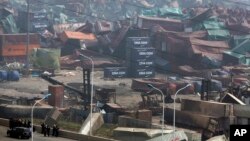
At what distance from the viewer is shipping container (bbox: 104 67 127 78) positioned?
8281cm

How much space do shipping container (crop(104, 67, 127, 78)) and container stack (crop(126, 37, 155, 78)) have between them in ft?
3.66

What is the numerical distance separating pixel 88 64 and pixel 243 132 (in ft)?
243

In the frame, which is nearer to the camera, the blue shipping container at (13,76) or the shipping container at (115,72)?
the blue shipping container at (13,76)

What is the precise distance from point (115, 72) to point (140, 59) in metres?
4.76

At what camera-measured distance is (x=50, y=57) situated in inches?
3398

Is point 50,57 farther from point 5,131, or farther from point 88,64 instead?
point 5,131

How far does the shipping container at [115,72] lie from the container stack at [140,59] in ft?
3.66

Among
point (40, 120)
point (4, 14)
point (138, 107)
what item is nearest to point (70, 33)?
point (4, 14)

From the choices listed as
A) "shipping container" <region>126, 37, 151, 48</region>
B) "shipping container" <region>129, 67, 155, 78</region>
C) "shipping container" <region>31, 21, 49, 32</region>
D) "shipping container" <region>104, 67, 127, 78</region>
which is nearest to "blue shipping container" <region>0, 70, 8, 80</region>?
"shipping container" <region>104, 67, 127, 78</region>

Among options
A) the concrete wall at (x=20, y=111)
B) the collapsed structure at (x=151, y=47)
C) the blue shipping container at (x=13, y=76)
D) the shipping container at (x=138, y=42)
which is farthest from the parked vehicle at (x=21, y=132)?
the shipping container at (x=138, y=42)

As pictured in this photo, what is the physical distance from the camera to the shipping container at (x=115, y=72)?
82812mm

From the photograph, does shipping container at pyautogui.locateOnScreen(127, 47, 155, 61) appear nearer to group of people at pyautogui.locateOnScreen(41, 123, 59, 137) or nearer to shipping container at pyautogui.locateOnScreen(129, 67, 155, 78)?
shipping container at pyautogui.locateOnScreen(129, 67, 155, 78)

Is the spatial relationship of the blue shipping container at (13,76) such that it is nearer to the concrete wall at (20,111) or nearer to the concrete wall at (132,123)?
the concrete wall at (20,111)

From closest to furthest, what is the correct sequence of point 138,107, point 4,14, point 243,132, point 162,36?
1. point 243,132
2. point 138,107
3. point 162,36
4. point 4,14
